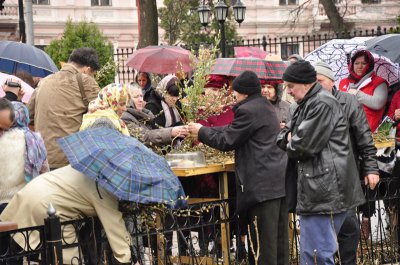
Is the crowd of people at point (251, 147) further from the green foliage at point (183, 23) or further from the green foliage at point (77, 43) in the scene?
the green foliage at point (183, 23)

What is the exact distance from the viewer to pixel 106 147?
6.70 m

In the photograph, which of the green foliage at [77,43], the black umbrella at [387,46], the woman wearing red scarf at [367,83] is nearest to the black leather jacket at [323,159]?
the woman wearing red scarf at [367,83]

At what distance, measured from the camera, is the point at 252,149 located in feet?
25.1

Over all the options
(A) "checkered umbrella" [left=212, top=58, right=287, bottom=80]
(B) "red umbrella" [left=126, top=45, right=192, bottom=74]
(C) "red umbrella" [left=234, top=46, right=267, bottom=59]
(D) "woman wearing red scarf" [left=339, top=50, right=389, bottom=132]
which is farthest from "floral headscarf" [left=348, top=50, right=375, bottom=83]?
(C) "red umbrella" [left=234, top=46, right=267, bottom=59]

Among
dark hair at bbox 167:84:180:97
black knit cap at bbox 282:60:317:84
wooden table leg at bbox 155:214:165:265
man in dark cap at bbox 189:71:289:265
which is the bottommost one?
wooden table leg at bbox 155:214:165:265

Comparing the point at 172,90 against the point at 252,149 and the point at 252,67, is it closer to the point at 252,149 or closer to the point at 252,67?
→ the point at 252,67

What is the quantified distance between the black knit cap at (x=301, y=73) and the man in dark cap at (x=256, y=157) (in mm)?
714

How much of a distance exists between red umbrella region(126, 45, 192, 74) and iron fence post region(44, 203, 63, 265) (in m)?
7.35

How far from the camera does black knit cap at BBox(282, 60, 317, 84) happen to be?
22.9 feet

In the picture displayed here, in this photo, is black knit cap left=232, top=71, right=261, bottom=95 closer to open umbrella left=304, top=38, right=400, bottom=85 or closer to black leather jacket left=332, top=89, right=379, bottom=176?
black leather jacket left=332, top=89, right=379, bottom=176

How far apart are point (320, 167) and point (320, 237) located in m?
0.54

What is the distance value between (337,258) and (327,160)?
1299 mm

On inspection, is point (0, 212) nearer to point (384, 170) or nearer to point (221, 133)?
point (221, 133)

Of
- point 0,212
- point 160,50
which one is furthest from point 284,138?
point 160,50
